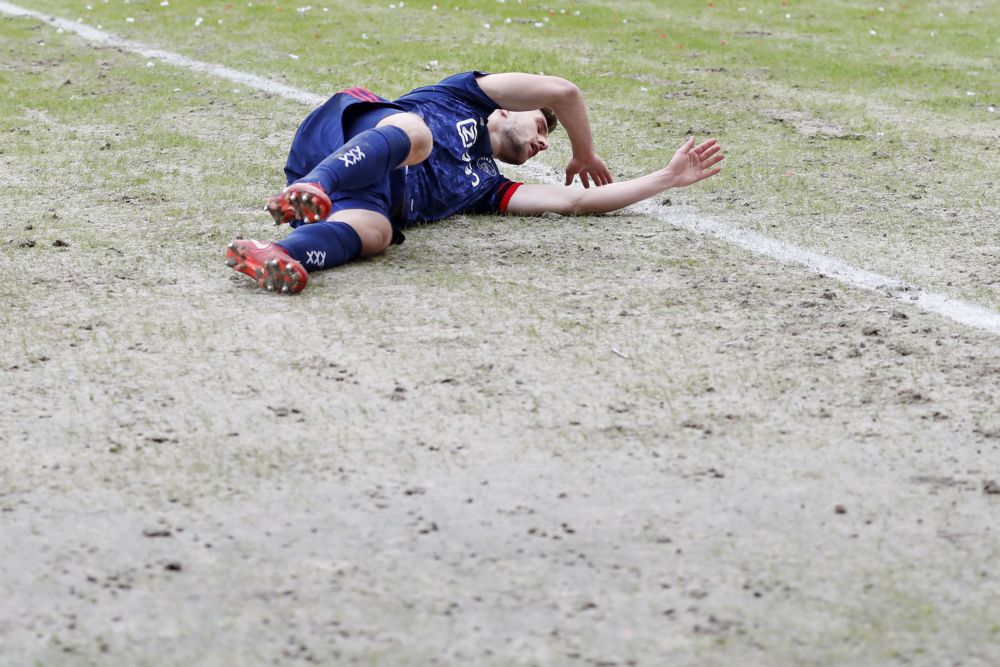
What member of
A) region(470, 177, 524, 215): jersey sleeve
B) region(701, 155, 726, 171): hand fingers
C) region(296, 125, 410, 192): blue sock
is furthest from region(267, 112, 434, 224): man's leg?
region(701, 155, 726, 171): hand fingers

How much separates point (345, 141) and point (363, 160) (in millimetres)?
439

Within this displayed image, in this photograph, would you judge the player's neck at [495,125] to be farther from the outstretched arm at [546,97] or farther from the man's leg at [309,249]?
the man's leg at [309,249]

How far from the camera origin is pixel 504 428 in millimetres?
3258

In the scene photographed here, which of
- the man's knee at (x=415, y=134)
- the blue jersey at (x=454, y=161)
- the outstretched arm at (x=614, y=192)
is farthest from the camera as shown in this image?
the outstretched arm at (x=614, y=192)

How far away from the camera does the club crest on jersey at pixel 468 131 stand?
524cm

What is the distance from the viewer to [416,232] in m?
5.09

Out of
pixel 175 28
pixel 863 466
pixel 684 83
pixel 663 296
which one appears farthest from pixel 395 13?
pixel 863 466

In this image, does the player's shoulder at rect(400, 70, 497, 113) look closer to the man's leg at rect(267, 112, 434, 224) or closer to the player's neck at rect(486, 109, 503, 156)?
the player's neck at rect(486, 109, 503, 156)

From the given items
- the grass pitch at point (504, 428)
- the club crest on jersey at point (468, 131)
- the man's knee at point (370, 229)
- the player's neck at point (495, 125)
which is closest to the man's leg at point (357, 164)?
the man's knee at point (370, 229)

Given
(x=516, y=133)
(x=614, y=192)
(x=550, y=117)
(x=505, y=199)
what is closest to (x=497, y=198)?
(x=505, y=199)

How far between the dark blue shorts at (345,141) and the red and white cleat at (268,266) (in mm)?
422

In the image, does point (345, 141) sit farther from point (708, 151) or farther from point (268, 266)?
point (708, 151)

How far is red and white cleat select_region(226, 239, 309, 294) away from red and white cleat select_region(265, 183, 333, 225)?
0.13m

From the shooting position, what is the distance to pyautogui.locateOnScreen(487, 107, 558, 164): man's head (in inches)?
218
